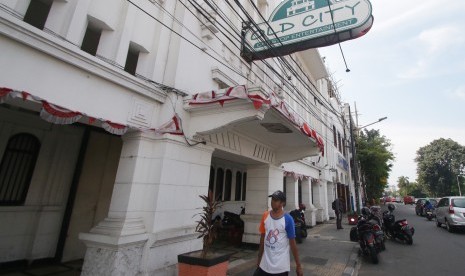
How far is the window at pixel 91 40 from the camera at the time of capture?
5129mm

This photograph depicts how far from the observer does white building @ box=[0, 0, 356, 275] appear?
386 cm

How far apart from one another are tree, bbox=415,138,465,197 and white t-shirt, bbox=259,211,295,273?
200ft

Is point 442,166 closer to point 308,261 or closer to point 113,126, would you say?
point 308,261

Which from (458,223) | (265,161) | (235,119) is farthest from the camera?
(458,223)

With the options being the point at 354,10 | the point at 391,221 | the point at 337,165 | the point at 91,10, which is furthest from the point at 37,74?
the point at 337,165

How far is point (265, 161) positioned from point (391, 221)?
5816 millimetres

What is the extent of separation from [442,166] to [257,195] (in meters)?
57.9

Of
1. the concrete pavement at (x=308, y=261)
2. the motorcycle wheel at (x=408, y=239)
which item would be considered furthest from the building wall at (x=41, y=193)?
the motorcycle wheel at (x=408, y=239)

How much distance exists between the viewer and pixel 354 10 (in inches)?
291

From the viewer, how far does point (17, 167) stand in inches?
215

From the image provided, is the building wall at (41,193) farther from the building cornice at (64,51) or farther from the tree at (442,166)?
A: the tree at (442,166)

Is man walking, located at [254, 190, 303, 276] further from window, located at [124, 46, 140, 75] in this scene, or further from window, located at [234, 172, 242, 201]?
window, located at [234, 172, 242, 201]

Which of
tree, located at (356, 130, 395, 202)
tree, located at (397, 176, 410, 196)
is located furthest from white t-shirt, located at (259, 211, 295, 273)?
tree, located at (397, 176, 410, 196)

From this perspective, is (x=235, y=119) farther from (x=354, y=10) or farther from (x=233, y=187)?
(x=233, y=187)
